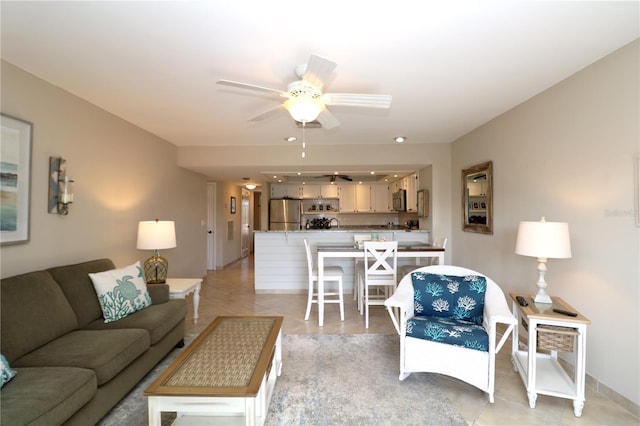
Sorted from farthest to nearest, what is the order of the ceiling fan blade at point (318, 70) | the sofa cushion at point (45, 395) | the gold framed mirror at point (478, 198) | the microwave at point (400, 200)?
the microwave at point (400, 200) → the gold framed mirror at point (478, 198) → the ceiling fan blade at point (318, 70) → the sofa cushion at point (45, 395)

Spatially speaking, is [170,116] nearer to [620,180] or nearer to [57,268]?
[57,268]

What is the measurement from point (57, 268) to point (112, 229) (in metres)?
0.96

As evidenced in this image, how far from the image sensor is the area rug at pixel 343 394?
191cm

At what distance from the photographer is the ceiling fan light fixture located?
6.82ft

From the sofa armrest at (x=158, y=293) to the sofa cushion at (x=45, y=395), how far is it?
1.19 m

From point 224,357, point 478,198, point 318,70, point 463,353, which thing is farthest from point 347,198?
point 224,357

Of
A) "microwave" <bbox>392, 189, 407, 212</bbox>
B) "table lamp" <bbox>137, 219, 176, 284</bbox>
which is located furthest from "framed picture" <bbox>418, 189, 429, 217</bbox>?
"table lamp" <bbox>137, 219, 176, 284</bbox>

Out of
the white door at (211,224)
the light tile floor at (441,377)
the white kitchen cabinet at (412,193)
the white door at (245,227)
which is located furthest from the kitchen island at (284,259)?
the white door at (245,227)

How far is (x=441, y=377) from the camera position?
2.40 m

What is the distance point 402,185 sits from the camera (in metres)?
6.51

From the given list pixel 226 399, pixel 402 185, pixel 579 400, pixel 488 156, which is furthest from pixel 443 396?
pixel 402 185

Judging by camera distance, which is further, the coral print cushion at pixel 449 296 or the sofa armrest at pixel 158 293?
the sofa armrest at pixel 158 293

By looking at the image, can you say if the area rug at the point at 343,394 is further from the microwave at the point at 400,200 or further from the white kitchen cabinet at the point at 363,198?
the white kitchen cabinet at the point at 363,198

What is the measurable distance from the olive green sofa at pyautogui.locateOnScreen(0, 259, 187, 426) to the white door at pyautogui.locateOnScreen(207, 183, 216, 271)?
413 centimetres
